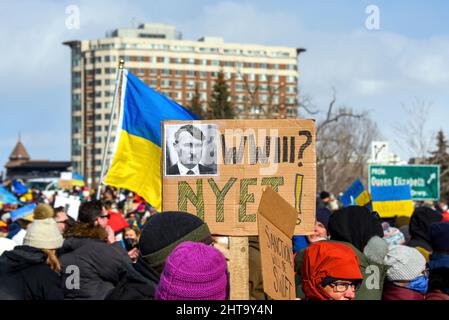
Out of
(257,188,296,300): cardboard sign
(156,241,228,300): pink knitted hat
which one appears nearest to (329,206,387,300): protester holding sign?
(257,188,296,300): cardboard sign

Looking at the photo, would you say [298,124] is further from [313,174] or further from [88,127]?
[88,127]

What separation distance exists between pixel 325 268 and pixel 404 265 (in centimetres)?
102

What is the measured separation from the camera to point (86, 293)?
6.58 metres

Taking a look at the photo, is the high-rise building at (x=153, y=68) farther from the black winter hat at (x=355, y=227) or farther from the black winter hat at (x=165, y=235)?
the black winter hat at (x=165, y=235)

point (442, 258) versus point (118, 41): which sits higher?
point (118, 41)

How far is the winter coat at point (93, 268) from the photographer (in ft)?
21.9

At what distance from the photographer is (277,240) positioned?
4082 mm

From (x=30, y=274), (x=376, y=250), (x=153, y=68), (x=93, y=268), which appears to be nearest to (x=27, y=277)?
(x=30, y=274)

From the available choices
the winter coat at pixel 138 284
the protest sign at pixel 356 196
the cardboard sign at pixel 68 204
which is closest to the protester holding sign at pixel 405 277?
the winter coat at pixel 138 284

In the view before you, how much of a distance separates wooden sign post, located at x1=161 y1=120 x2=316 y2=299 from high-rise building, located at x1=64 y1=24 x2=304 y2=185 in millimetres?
150394

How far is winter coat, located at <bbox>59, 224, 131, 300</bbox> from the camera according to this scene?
21.9 feet

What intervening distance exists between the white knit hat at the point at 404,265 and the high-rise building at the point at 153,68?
150422 mm

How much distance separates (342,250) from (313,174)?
82cm
